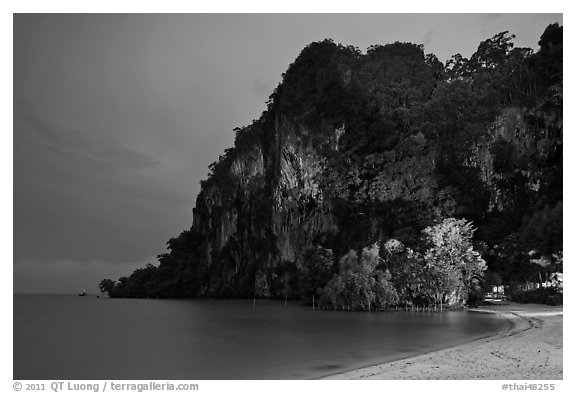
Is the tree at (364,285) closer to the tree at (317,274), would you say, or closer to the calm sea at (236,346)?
the calm sea at (236,346)

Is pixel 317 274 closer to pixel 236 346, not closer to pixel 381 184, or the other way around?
pixel 381 184

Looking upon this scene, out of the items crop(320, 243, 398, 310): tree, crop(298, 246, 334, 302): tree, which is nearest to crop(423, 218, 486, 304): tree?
crop(320, 243, 398, 310): tree

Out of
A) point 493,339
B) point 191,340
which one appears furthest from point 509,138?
point 191,340

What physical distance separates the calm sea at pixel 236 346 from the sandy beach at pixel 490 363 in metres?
1.55

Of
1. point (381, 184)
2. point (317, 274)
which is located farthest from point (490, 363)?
point (381, 184)

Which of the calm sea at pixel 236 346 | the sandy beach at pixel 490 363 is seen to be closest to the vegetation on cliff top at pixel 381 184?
the sandy beach at pixel 490 363

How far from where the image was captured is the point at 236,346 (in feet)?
54.2

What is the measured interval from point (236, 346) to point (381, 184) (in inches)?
1215

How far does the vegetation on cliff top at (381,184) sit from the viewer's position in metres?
29.3

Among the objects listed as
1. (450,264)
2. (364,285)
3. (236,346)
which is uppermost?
(450,264)

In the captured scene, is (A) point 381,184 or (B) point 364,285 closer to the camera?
(B) point 364,285
